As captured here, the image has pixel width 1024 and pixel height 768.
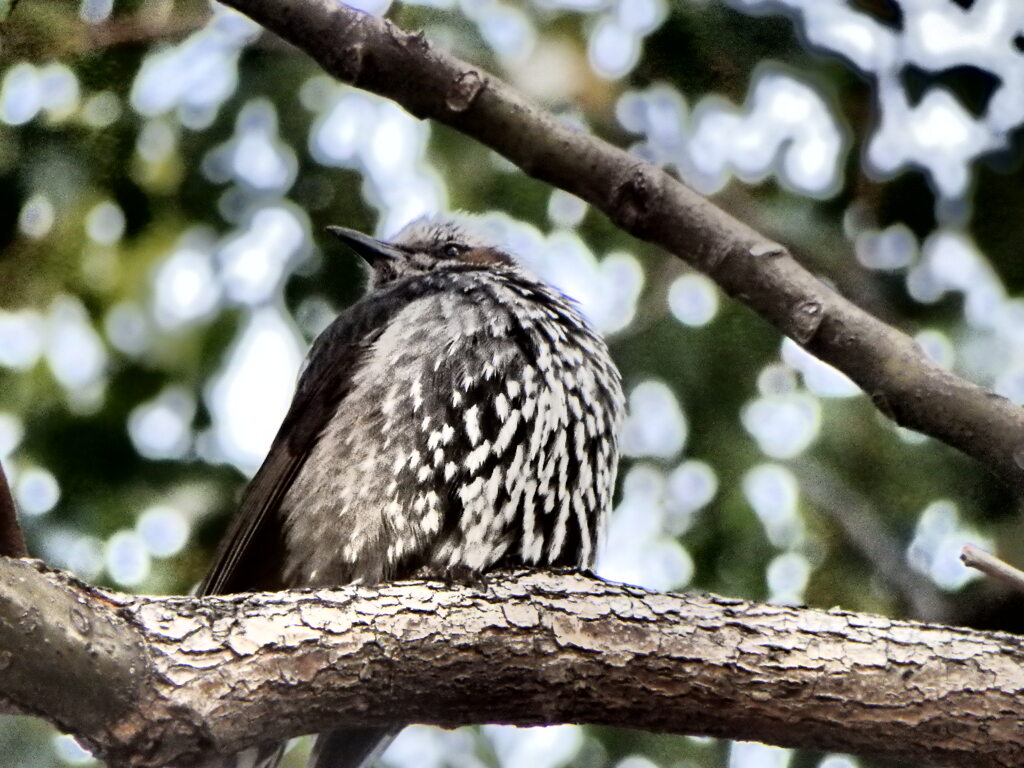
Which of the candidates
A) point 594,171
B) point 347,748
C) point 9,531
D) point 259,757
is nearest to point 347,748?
point 347,748

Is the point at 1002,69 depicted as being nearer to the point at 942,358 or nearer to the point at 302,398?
the point at 942,358

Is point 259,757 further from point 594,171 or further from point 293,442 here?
point 594,171

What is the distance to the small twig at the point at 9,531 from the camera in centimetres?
227

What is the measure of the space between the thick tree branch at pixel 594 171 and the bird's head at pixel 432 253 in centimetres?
142

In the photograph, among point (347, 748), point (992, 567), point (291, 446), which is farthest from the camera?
point (291, 446)

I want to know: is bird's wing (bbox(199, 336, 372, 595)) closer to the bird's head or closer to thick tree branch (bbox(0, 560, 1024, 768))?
the bird's head

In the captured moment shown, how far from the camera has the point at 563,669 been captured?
2.71 m

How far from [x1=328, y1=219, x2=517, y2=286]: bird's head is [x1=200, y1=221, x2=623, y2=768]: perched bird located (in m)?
0.46

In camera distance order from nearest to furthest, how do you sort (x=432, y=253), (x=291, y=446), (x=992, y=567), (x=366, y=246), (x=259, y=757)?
(x=992, y=567)
(x=259, y=757)
(x=291, y=446)
(x=366, y=246)
(x=432, y=253)

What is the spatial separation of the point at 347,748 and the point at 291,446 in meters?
0.83

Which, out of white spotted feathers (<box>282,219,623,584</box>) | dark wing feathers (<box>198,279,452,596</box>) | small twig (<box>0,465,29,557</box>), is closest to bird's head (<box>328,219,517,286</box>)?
dark wing feathers (<box>198,279,452,596</box>)

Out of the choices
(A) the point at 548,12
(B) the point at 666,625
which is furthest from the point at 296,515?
(A) the point at 548,12

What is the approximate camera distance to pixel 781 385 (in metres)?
3.85

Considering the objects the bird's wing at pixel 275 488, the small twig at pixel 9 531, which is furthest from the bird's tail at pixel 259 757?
the small twig at pixel 9 531
